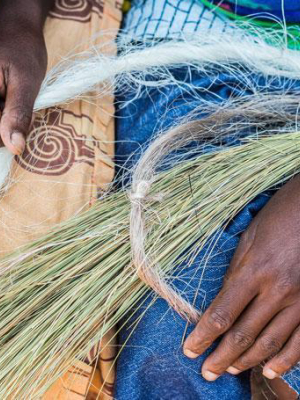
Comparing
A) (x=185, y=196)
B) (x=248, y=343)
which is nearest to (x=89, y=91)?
(x=185, y=196)

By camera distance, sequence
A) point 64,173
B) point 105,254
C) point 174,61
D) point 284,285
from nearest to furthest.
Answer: point 284,285
point 105,254
point 64,173
point 174,61

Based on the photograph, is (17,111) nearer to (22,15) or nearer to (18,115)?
(18,115)

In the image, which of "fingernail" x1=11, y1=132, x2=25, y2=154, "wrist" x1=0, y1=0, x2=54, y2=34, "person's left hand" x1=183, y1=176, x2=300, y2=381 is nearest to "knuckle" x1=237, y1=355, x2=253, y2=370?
"person's left hand" x1=183, y1=176, x2=300, y2=381

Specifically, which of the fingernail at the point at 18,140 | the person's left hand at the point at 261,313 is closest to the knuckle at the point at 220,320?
the person's left hand at the point at 261,313

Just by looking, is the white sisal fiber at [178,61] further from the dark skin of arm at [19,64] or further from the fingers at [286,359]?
the fingers at [286,359]

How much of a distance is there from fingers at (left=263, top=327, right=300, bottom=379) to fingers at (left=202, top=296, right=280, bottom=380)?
0.05 metres

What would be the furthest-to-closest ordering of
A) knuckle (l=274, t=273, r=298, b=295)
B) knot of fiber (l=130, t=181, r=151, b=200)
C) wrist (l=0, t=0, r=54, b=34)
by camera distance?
wrist (l=0, t=0, r=54, b=34)
knot of fiber (l=130, t=181, r=151, b=200)
knuckle (l=274, t=273, r=298, b=295)

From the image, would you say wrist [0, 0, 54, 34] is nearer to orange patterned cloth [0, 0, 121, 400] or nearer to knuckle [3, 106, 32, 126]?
orange patterned cloth [0, 0, 121, 400]

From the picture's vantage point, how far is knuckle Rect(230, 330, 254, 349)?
919 mm

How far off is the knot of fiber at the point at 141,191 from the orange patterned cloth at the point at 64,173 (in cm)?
13

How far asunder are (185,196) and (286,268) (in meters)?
0.25

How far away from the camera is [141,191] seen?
1.04 metres

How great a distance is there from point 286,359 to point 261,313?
89 millimetres

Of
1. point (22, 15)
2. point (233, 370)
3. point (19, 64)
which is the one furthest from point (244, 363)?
point (22, 15)
